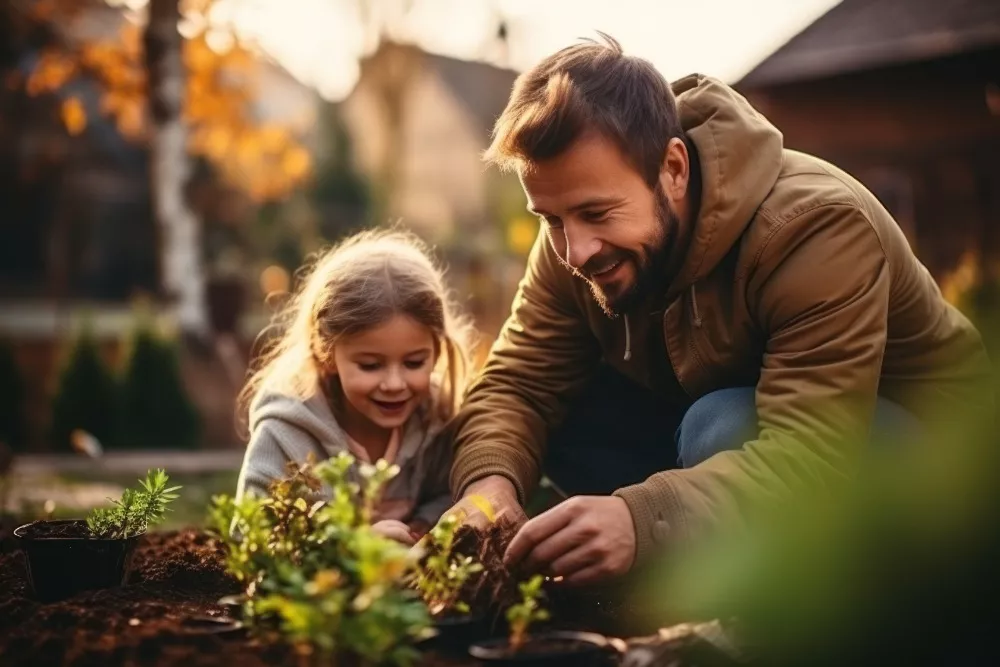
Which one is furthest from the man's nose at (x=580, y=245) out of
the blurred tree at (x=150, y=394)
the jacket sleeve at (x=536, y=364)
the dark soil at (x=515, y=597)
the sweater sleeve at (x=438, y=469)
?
the blurred tree at (x=150, y=394)

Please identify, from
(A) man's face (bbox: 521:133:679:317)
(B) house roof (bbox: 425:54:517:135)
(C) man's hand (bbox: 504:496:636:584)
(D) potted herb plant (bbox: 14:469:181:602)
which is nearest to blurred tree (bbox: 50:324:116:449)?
(D) potted herb plant (bbox: 14:469:181:602)

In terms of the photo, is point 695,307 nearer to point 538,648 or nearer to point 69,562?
point 538,648

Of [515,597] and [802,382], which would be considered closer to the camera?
[515,597]

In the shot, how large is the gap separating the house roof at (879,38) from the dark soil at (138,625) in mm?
12141

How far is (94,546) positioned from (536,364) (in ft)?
4.70

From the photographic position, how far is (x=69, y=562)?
2725 millimetres

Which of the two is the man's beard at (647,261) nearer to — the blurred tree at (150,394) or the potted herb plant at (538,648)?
the potted herb plant at (538,648)

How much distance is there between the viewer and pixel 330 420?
3.46 meters

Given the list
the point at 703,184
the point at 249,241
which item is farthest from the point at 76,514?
the point at 249,241

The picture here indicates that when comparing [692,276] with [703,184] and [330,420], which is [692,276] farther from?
[330,420]

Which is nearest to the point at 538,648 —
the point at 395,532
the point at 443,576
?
the point at 443,576

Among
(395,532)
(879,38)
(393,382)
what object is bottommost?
(395,532)

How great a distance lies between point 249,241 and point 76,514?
53.1ft

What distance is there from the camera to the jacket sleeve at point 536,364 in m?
3.39
